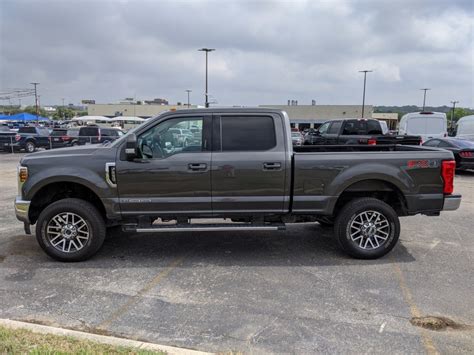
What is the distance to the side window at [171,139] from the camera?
5.31 m

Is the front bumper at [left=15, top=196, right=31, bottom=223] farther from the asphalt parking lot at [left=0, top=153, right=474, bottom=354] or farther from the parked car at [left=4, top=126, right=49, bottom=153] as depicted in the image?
the parked car at [left=4, top=126, right=49, bottom=153]

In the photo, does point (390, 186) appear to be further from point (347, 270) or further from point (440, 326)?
point (440, 326)

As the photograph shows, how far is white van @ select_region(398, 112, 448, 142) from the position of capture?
19.2 metres

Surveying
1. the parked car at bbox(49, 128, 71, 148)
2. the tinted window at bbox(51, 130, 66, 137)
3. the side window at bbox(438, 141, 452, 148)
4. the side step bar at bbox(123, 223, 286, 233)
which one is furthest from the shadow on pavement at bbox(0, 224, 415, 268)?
the tinted window at bbox(51, 130, 66, 137)

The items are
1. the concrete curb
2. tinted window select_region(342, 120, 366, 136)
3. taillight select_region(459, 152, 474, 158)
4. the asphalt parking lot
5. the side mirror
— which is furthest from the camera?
tinted window select_region(342, 120, 366, 136)

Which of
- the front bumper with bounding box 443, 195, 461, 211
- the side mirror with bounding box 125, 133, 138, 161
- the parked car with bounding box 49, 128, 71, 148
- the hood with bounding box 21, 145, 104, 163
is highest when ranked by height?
the side mirror with bounding box 125, 133, 138, 161

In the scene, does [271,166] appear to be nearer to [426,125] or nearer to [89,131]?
[426,125]

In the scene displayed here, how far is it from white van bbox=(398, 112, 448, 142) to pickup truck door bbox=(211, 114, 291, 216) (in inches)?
624

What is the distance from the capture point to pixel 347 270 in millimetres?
5203

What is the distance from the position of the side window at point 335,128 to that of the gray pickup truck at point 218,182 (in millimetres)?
10728

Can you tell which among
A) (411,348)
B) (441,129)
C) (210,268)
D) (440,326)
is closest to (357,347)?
(411,348)

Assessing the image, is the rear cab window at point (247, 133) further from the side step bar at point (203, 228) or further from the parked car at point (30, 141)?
the parked car at point (30, 141)

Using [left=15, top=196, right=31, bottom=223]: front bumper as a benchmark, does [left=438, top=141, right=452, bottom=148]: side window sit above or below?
above

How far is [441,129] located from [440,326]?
17.5 m
